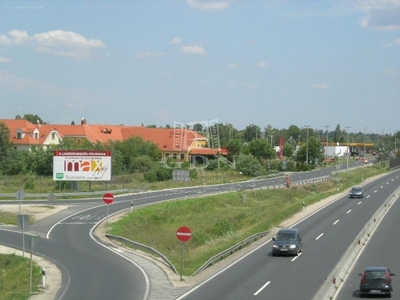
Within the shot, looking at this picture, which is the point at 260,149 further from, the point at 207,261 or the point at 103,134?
the point at 207,261

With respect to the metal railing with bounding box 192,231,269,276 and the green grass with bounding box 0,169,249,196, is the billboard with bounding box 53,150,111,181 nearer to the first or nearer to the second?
the green grass with bounding box 0,169,249,196

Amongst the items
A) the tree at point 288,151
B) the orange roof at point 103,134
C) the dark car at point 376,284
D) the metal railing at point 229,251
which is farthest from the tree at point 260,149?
the dark car at point 376,284

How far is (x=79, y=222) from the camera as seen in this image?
5119 centimetres

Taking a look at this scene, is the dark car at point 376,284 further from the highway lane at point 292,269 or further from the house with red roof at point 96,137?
the house with red roof at point 96,137

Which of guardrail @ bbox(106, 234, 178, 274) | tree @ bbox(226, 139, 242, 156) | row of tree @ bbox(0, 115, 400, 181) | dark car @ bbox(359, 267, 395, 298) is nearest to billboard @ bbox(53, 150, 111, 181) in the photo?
row of tree @ bbox(0, 115, 400, 181)

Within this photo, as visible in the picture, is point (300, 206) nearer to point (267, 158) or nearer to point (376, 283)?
point (376, 283)

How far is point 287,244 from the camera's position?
36.6 metres

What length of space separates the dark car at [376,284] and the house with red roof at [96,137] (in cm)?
9698

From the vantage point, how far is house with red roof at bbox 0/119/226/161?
398ft

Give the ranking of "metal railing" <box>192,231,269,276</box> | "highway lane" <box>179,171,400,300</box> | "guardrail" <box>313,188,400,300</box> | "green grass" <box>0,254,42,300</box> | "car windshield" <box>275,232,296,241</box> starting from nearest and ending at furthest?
"guardrail" <box>313,188,400,300</box>, "highway lane" <box>179,171,400,300</box>, "green grass" <box>0,254,42,300</box>, "metal railing" <box>192,231,269,276</box>, "car windshield" <box>275,232,296,241</box>

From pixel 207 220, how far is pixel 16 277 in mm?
29582

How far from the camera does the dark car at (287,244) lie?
3650 centimetres

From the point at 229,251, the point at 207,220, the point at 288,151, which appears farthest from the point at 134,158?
the point at 288,151

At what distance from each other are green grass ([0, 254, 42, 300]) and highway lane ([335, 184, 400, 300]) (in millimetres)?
12123
